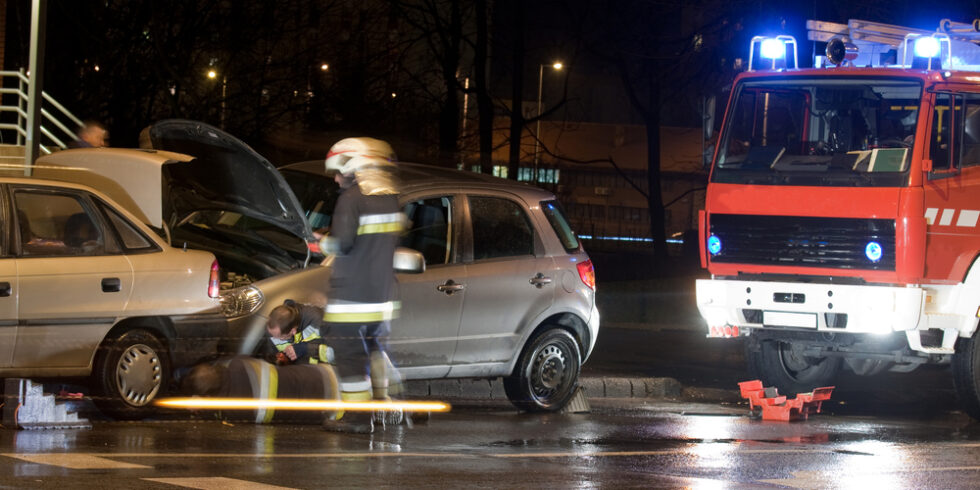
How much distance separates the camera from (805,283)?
34.0 ft

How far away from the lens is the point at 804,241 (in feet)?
34.2

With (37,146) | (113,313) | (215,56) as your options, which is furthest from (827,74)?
(215,56)

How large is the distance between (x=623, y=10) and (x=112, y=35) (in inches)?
506

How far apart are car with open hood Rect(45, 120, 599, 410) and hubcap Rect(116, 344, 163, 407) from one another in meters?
0.55

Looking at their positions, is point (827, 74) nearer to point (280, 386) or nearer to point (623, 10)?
point (280, 386)

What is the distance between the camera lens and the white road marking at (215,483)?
238 inches

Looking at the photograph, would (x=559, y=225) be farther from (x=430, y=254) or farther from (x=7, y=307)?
(x=7, y=307)

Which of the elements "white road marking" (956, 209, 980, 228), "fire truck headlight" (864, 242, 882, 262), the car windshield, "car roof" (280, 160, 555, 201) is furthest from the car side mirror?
"white road marking" (956, 209, 980, 228)

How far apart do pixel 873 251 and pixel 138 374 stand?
5584mm

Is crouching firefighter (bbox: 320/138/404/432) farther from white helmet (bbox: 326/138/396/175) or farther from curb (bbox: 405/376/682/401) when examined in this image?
curb (bbox: 405/376/682/401)

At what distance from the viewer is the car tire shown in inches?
335

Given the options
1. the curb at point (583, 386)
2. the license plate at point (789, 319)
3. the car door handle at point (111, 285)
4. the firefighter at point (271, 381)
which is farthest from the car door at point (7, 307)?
the license plate at point (789, 319)

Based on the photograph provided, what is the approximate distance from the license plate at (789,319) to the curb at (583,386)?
167 cm

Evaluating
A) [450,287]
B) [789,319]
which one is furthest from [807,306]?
[450,287]
